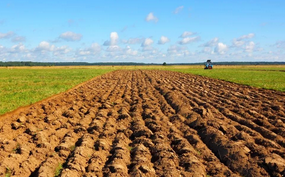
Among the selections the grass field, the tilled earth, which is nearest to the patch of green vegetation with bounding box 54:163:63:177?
the tilled earth

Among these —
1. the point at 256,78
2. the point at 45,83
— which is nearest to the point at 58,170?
the point at 45,83

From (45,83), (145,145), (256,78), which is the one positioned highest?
(145,145)

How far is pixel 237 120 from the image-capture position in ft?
33.4

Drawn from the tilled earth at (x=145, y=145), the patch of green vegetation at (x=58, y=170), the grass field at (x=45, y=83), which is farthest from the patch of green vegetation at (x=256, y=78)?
the patch of green vegetation at (x=58, y=170)

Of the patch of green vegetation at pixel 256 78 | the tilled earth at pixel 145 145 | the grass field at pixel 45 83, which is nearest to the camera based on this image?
the tilled earth at pixel 145 145

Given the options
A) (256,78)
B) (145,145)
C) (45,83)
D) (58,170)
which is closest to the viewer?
(58,170)

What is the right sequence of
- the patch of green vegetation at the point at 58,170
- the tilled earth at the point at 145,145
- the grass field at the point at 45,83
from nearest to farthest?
the patch of green vegetation at the point at 58,170 < the tilled earth at the point at 145,145 < the grass field at the point at 45,83

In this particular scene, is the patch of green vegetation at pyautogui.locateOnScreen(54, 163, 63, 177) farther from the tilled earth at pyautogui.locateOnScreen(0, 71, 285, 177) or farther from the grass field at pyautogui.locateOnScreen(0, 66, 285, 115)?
the grass field at pyautogui.locateOnScreen(0, 66, 285, 115)

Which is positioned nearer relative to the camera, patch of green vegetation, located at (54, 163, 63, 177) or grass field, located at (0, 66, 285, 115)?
patch of green vegetation, located at (54, 163, 63, 177)

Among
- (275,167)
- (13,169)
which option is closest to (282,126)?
(275,167)

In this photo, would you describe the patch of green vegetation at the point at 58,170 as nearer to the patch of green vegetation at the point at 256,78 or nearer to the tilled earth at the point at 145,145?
the tilled earth at the point at 145,145

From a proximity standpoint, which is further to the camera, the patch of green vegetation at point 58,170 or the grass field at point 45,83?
the grass field at point 45,83

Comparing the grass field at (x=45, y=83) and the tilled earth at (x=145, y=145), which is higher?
the tilled earth at (x=145, y=145)

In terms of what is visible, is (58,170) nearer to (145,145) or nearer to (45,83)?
(145,145)
